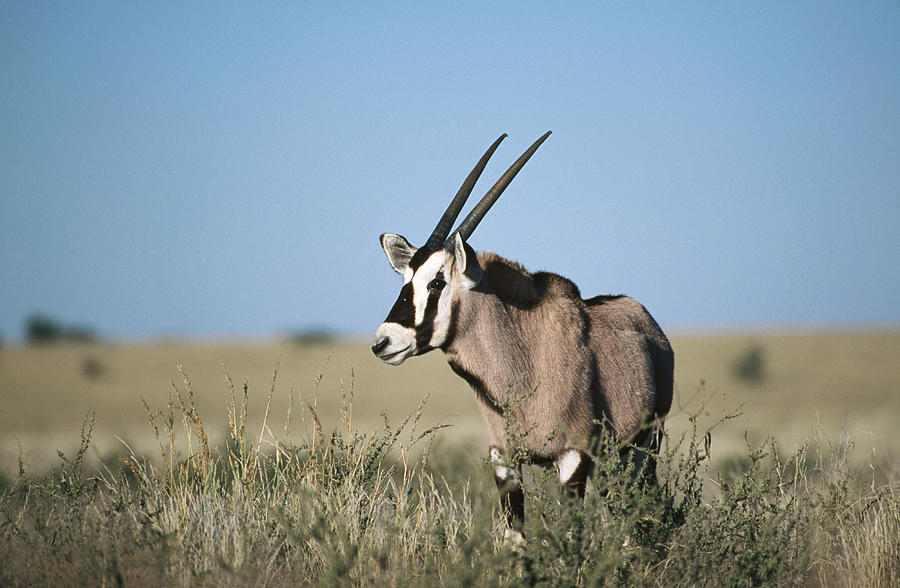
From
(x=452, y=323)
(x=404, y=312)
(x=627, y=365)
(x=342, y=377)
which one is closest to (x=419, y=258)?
(x=404, y=312)

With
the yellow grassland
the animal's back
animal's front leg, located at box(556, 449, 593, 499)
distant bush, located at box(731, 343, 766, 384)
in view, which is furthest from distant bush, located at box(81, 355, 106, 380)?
animal's front leg, located at box(556, 449, 593, 499)

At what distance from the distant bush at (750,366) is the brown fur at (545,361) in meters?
47.7

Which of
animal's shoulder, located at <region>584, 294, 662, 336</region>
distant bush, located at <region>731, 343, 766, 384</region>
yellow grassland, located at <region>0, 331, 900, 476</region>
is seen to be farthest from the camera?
distant bush, located at <region>731, 343, 766, 384</region>

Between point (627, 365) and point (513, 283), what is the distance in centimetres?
102

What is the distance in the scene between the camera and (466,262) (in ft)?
18.0

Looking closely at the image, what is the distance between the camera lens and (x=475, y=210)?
5820 mm

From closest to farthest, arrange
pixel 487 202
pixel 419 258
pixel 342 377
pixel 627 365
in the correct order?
1. pixel 419 258
2. pixel 487 202
3. pixel 627 365
4. pixel 342 377

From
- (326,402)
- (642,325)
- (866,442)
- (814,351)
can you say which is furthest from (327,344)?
(642,325)

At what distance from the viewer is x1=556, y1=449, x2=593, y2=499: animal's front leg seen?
5.31 metres

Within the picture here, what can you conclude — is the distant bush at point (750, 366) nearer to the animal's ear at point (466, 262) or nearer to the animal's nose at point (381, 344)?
the animal's ear at point (466, 262)

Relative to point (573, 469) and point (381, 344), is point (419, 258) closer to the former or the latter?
point (381, 344)

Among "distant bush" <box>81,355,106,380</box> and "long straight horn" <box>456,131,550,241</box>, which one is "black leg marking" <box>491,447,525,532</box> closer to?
"long straight horn" <box>456,131,550,241</box>

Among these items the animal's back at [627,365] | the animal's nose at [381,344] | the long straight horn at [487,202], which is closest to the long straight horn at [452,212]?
the long straight horn at [487,202]

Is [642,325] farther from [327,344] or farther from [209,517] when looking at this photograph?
[327,344]
